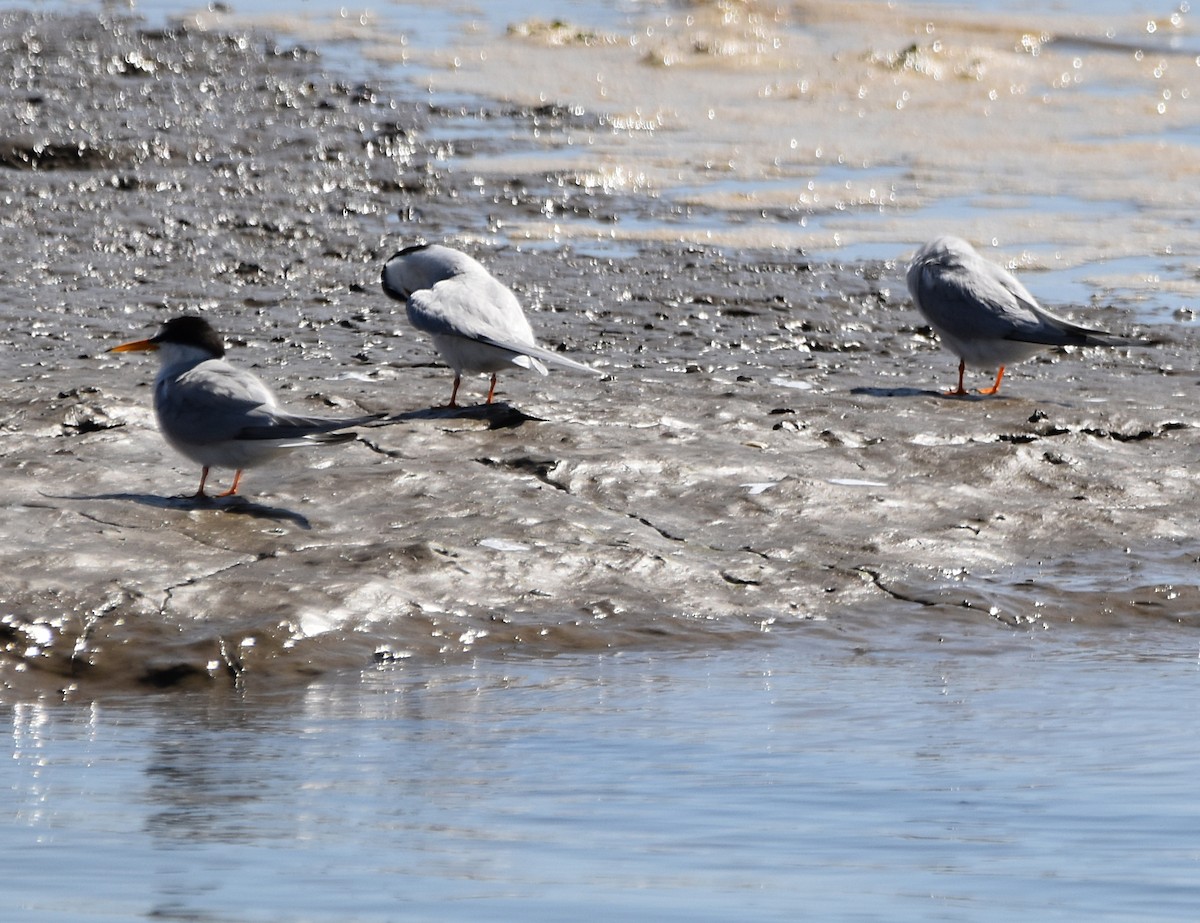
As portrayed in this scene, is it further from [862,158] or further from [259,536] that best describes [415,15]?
[259,536]

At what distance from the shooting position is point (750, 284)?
11898 mm

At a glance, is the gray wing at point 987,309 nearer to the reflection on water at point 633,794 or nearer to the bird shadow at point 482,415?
the bird shadow at point 482,415

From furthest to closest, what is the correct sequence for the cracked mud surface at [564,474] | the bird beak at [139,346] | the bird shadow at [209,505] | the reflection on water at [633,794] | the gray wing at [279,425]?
the bird beak at [139,346]
the bird shadow at [209,505]
the gray wing at [279,425]
the cracked mud surface at [564,474]
the reflection on water at [633,794]

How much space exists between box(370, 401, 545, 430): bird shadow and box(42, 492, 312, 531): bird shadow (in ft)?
3.66

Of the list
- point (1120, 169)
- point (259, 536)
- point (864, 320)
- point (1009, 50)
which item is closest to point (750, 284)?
point (864, 320)

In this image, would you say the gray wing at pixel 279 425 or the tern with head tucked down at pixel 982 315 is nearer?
the gray wing at pixel 279 425

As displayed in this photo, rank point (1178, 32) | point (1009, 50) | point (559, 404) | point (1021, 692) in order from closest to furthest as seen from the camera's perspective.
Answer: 1. point (1021, 692)
2. point (559, 404)
3. point (1009, 50)
4. point (1178, 32)

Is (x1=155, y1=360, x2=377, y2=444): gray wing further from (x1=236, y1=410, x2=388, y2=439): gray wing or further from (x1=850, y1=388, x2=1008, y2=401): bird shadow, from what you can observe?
(x1=850, y1=388, x2=1008, y2=401): bird shadow

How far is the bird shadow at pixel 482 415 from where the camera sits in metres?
7.98

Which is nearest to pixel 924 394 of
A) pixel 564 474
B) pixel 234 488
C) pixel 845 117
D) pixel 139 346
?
pixel 564 474

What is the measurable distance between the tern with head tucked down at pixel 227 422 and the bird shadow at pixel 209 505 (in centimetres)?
7

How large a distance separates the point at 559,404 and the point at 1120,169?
821 centimetres

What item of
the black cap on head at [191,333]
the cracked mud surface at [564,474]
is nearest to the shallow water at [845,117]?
the cracked mud surface at [564,474]

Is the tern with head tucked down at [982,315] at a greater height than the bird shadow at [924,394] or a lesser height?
greater
